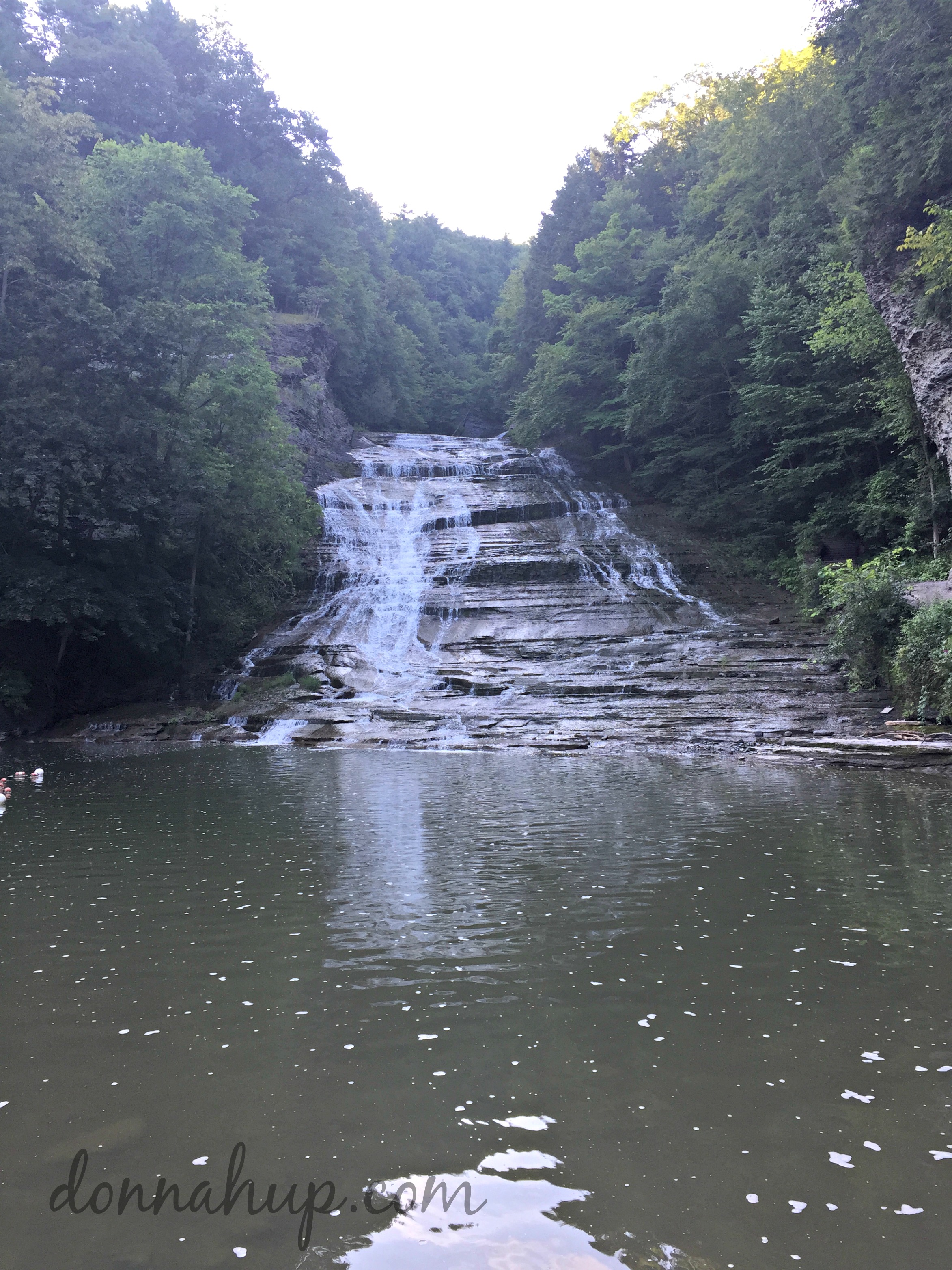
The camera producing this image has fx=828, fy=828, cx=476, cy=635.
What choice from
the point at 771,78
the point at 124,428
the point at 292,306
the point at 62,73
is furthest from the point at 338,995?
the point at 62,73

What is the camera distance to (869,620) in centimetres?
1638

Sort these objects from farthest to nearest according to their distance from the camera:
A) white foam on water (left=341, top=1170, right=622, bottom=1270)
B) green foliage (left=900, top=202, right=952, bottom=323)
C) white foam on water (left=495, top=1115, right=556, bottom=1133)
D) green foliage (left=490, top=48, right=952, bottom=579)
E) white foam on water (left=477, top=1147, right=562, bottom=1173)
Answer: green foliage (left=490, top=48, right=952, bottom=579)
green foliage (left=900, top=202, right=952, bottom=323)
white foam on water (left=495, top=1115, right=556, bottom=1133)
white foam on water (left=477, top=1147, right=562, bottom=1173)
white foam on water (left=341, top=1170, right=622, bottom=1270)

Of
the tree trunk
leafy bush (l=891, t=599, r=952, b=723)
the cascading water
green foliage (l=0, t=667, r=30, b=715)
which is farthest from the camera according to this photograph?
green foliage (l=0, t=667, r=30, b=715)

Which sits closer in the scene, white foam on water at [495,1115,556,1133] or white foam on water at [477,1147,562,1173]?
white foam on water at [477,1147,562,1173]

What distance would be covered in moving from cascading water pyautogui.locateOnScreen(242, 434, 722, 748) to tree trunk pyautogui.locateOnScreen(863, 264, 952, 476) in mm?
7786

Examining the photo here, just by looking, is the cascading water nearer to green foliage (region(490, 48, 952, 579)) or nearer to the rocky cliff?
Answer: the rocky cliff

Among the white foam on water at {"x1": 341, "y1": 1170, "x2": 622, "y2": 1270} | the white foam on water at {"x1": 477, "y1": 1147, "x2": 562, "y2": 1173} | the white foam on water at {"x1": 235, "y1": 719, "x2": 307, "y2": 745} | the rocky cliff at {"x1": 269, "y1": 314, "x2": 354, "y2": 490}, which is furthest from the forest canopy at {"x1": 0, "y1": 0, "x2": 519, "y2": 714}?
the white foam on water at {"x1": 341, "y1": 1170, "x2": 622, "y2": 1270}

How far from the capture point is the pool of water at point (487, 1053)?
99.2 inches

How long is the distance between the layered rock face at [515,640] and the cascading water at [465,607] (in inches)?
2.8

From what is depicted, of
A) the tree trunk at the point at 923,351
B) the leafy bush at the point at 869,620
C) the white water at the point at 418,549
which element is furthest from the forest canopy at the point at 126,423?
the tree trunk at the point at 923,351

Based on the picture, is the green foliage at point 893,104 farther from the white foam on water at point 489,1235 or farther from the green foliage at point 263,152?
the green foliage at point 263,152

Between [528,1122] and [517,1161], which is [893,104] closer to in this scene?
[528,1122]

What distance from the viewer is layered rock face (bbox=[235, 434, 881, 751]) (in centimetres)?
1770

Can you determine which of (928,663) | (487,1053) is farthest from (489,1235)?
(928,663)
